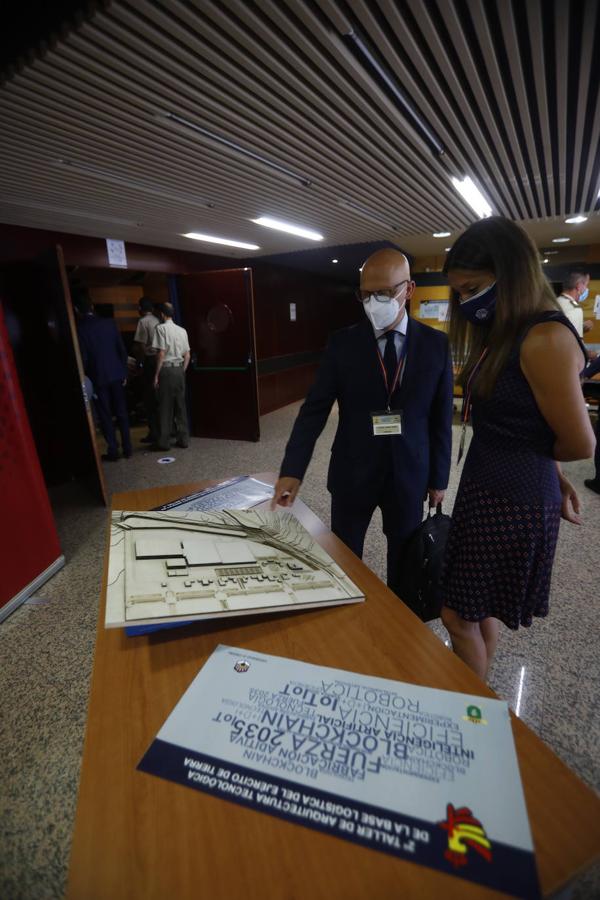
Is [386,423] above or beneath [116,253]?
beneath

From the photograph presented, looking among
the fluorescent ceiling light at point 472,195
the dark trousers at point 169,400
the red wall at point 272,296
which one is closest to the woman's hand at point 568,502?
the fluorescent ceiling light at point 472,195

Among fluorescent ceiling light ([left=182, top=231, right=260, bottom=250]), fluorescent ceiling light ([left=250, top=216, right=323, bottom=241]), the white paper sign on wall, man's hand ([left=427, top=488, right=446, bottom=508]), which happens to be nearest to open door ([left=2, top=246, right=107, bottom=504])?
the white paper sign on wall

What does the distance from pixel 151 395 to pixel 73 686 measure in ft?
13.8

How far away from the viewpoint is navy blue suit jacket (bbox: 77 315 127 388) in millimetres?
4383

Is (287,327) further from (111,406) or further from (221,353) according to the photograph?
(111,406)

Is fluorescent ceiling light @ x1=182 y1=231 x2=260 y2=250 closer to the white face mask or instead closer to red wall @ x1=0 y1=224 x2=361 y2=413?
red wall @ x1=0 y1=224 x2=361 y2=413

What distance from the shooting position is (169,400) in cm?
523

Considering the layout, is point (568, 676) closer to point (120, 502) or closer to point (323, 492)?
point (120, 502)

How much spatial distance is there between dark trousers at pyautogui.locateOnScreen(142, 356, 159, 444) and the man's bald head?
421 centimetres

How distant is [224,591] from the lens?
85cm

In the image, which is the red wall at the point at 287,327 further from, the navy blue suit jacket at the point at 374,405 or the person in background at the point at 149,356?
the navy blue suit jacket at the point at 374,405

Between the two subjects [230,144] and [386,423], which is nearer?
[386,423]

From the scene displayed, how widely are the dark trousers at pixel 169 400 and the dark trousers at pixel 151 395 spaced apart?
18 centimetres

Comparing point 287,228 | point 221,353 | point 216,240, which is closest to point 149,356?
point 221,353
